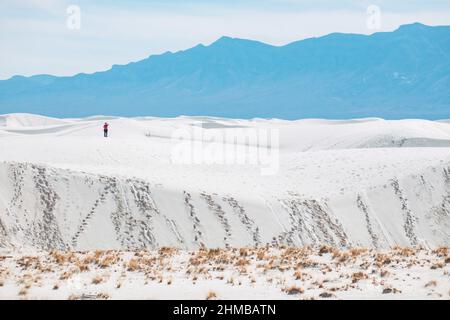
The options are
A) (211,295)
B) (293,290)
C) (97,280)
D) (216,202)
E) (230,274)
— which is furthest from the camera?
(216,202)

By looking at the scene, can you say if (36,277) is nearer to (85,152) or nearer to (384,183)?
(384,183)

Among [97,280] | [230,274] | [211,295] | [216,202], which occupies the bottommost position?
[216,202]

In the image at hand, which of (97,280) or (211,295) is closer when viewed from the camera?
(211,295)

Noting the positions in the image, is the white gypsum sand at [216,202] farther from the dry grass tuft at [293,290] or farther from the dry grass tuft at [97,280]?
the dry grass tuft at [293,290]

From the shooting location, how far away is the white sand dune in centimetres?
2848

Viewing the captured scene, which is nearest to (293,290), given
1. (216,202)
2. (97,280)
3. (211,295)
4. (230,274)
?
(211,295)

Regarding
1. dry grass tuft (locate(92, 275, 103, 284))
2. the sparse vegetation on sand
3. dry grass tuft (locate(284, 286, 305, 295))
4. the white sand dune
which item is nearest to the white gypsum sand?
the white sand dune

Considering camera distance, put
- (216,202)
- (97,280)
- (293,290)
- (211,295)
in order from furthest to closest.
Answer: (216,202)
(97,280)
(293,290)
(211,295)

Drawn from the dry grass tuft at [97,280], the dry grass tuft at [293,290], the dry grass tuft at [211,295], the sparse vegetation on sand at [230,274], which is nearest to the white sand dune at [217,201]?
the sparse vegetation on sand at [230,274]

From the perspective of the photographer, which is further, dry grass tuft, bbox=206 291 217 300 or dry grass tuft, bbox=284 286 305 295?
dry grass tuft, bbox=284 286 305 295

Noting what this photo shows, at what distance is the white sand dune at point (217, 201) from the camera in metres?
28.5

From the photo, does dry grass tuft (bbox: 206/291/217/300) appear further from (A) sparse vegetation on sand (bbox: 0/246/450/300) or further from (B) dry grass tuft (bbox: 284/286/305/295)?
(B) dry grass tuft (bbox: 284/286/305/295)

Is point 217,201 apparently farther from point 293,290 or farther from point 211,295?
point 211,295

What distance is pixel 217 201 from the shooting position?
32.3 meters
